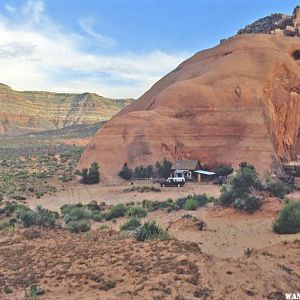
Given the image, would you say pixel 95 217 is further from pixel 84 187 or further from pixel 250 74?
pixel 250 74

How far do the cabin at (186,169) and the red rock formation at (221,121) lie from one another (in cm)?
175

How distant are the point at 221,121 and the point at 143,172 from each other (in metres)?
10.1

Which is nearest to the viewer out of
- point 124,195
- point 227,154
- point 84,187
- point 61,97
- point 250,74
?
point 124,195

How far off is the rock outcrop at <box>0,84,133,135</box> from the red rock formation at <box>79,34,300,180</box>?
116 meters

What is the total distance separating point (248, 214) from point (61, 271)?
38.9 feet

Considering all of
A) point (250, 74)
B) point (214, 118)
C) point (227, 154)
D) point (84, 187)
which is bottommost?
point (84, 187)

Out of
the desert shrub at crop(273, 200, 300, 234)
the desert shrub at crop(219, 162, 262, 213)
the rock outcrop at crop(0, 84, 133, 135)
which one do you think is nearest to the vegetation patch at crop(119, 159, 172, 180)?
the desert shrub at crop(219, 162, 262, 213)

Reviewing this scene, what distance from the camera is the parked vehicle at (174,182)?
39.7 m

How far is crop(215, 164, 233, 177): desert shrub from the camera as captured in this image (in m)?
42.1

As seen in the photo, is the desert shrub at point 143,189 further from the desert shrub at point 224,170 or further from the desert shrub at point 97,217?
the desert shrub at point 97,217

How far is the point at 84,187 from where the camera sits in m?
41.8

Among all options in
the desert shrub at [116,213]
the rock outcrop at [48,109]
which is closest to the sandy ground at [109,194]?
the desert shrub at [116,213]

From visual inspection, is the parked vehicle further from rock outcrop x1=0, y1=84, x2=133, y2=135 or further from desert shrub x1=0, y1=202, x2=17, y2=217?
rock outcrop x1=0, y1=84, x2=133, y2=135

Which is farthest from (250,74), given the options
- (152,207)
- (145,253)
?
(145,253)
